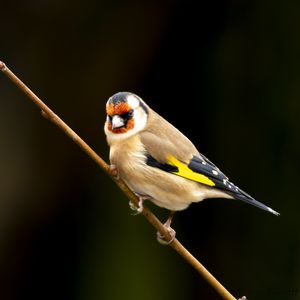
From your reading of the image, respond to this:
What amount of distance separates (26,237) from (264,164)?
202 centimetres

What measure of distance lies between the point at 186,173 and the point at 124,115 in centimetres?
46

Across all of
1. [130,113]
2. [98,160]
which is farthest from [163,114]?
[98,160]

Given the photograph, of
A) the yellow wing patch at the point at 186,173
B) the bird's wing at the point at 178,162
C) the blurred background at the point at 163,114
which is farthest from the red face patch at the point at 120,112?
the blurred background at the point at 163,114

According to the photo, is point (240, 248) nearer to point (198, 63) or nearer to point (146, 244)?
point (146, 244)

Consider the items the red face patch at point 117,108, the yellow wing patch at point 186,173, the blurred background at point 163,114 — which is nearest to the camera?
the red face patch at point 117,108

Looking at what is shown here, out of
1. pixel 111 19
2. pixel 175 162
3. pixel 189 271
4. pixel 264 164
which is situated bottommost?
pixel 189 271

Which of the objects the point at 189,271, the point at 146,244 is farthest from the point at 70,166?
the point at 189,271

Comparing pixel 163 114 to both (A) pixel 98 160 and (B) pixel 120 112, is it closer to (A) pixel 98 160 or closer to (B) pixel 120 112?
(B) pixel 120 112

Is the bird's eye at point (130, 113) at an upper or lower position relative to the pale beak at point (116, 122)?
upper

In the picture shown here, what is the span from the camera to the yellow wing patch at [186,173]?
373 cm

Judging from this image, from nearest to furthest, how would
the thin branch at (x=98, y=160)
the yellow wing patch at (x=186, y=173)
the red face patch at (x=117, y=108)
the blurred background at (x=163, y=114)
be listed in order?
the thin branch at (x=98, y=160) → the red face patch at (x=117, y=108) → the yellow wing patch at (x=186, y=173) → the blurred background at (x=163, y=114)

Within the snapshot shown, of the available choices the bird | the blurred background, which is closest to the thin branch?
the bird

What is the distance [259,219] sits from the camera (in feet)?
18.5

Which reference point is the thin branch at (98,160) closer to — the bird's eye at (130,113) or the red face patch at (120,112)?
the red face patch at (120,112)
